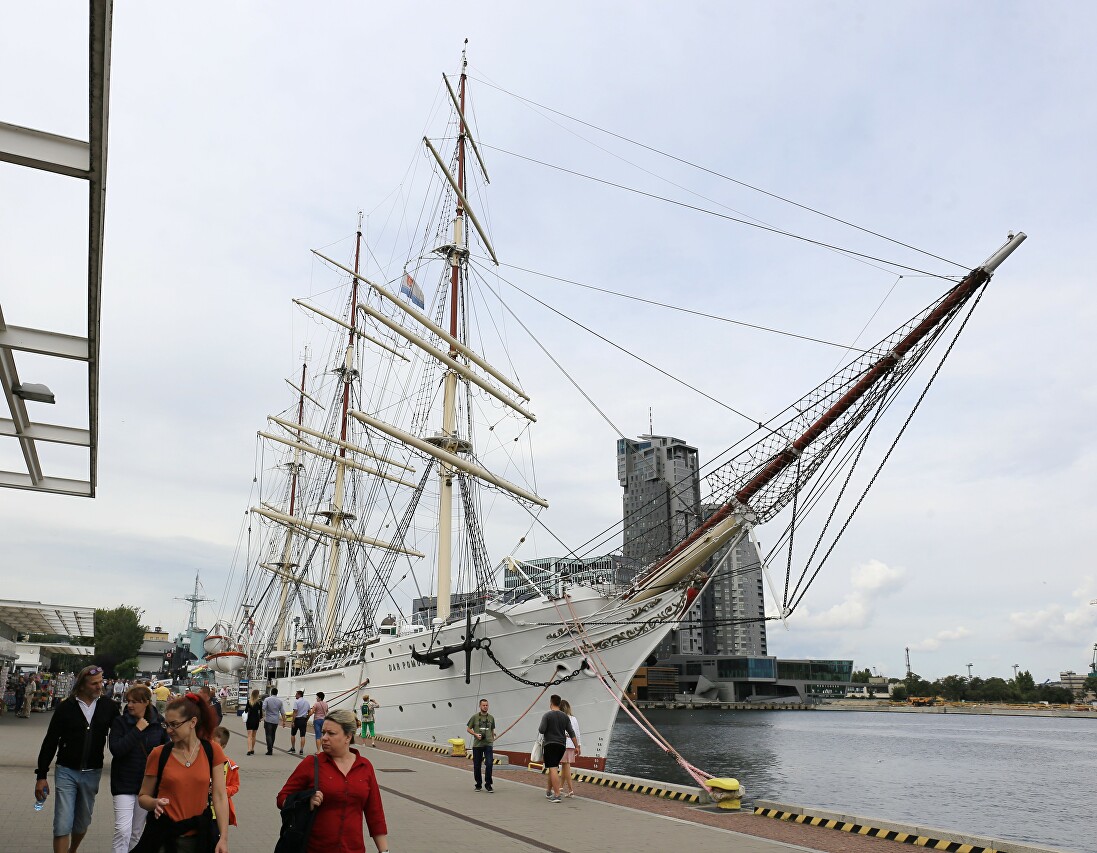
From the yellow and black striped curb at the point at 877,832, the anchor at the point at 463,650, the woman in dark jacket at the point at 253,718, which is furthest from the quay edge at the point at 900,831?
the anchor at the point at 463,650

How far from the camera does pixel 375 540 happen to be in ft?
138

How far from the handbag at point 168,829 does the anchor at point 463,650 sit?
55.7 feet

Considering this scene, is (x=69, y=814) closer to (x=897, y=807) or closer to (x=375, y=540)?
(x=897, y=807)

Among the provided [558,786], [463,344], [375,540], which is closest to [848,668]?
[375,540]

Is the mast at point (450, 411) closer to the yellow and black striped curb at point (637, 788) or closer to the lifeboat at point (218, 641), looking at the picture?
the yellow and black striped curb at point (637, 788)

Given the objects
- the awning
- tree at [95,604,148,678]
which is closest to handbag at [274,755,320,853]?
the awning

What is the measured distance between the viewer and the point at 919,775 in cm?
3456

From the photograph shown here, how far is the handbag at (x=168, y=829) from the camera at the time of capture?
431 cm

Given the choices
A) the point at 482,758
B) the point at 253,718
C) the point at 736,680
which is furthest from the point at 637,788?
the point at 736,680

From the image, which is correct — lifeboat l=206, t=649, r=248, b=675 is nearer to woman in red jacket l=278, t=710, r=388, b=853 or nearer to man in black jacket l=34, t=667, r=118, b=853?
man in black jacket l=34, t=667, r=118, b=853

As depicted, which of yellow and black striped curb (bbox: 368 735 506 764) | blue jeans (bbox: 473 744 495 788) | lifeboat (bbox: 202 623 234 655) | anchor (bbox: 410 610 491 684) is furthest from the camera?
lifeboat (bbox: 202 623 234 655)

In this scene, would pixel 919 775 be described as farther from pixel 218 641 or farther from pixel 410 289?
pixel 218 641

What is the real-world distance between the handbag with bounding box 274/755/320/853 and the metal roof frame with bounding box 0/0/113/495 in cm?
340

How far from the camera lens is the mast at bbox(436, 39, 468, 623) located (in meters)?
26.1
